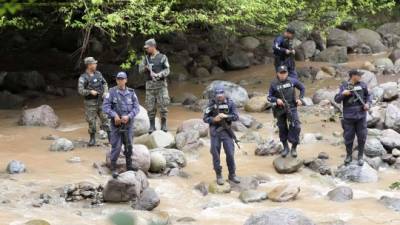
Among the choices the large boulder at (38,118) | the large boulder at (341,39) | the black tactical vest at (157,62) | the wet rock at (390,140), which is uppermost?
the large boulder at (341,39)

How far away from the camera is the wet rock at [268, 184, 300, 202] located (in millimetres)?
9016

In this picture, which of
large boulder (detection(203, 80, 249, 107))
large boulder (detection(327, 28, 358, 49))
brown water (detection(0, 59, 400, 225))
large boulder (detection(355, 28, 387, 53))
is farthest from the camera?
large boulder (detection(355, 28, 387, 53))

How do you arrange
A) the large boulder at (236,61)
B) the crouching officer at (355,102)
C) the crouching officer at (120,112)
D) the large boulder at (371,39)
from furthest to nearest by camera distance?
the large boulder at (371,39) → the large boulder at (236,61) → the crouching officer at (355,102) → the crouching officer at (120,112)

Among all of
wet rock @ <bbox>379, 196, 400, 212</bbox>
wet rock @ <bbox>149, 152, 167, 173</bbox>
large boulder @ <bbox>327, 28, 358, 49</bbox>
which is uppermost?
large boulder @ <bbox>327, 28, 358, 49</bbox>

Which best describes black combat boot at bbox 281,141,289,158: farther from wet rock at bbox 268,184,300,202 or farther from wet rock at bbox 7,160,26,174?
wet rock at bbox 7,160,26,174

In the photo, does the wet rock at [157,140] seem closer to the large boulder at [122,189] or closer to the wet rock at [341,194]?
the large boulder at [122,189]

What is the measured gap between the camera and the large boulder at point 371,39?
23947mm

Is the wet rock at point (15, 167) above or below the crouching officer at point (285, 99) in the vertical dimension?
below

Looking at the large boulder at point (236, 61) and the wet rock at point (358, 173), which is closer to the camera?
the wet rock at point (358, 173)

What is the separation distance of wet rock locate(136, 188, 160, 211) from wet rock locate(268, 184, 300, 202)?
→ 71.8 inches

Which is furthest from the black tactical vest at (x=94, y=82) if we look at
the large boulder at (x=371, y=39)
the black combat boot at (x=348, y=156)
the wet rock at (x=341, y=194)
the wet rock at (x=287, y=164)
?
the large boulder at (x=371, y=39)

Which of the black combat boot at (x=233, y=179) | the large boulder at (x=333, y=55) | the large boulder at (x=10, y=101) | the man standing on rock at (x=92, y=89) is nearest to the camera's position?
the black combat boot at (x=233, y=179)

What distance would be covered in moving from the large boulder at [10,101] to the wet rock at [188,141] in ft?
20.5

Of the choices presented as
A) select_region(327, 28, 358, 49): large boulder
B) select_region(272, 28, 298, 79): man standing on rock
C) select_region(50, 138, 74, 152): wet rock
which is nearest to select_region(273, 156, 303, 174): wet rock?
select_region(272, 28, 298, 79): man standing on rock
